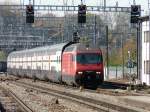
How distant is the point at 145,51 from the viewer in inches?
1928

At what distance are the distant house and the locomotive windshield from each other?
1187cm

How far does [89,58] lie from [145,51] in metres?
13.5

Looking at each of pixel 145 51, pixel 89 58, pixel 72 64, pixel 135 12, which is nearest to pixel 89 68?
pixel 89 58

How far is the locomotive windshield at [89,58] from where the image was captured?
3631 cm

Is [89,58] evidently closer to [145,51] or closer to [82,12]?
[82,12]

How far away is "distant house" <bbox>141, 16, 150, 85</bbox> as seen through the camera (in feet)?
157

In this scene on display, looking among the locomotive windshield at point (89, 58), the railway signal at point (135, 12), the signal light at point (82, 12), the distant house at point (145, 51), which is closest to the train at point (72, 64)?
the locomotive windshield at point (89, 58)

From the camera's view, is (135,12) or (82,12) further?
(82,12)

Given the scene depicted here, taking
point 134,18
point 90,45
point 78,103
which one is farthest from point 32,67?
point 78,103

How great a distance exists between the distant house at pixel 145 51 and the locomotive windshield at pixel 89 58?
38.9 ft

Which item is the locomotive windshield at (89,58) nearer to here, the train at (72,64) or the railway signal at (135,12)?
the train at (72,64)

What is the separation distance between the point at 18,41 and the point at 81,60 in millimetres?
92654

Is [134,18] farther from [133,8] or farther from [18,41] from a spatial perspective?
[18,41]

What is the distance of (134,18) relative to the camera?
46.0m
